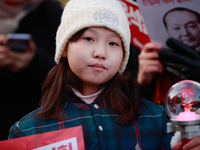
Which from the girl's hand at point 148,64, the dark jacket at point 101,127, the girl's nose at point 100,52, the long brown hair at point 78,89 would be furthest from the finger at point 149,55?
the girl's nose at point 100,52

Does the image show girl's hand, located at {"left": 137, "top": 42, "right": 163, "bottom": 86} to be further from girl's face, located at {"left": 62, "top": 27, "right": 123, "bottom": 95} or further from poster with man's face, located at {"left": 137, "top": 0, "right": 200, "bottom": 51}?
girl's face, located at {"left": 62, "top": 27, "right": 123, "bottom": 95}

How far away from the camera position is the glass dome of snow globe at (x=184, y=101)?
91 centimetres

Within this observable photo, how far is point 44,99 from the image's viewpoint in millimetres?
1269

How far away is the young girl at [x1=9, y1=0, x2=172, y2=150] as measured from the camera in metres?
1.10

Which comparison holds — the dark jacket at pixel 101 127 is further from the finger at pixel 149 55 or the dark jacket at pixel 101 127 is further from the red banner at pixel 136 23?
the red banner at pixel 136 23

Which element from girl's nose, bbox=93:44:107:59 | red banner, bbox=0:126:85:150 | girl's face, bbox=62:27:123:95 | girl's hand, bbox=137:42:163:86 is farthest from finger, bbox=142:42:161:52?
red banner, bbox=0:126:85:150

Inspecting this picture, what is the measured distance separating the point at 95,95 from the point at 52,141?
387 millimetres

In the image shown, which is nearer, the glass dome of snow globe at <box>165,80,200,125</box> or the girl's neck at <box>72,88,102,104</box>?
the glass dome of snow globe at <box>165,80,200,125</box>

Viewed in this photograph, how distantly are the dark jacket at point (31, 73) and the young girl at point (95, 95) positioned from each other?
222 mm

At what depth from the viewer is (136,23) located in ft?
5.25

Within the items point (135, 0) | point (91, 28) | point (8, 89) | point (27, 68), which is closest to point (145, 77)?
point (135, 0)

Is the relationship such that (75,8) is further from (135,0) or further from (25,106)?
(25,106)

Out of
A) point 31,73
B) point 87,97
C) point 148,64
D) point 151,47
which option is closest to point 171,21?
point 151,47

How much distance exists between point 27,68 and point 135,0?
87 centimetres
